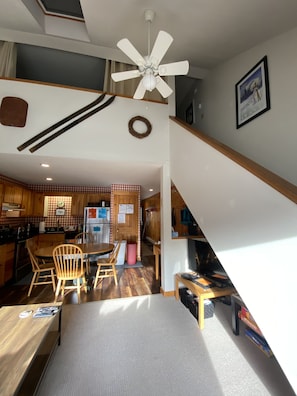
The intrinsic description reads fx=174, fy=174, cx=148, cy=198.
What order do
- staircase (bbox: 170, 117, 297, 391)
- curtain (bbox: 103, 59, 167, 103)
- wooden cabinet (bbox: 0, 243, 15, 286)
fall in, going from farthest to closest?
curtain (bbox: 103, 59, 167, 103) < wooden cabinet (bbox: 0, 243, 15, 286) < staircase (bbox: 170, 117, 297, 391)

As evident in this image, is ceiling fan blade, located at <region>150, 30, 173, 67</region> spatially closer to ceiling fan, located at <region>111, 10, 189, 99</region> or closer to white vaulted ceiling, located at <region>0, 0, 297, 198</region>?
ceiling fan, located at <region>111, 10, 189, 99</region>

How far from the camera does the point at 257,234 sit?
126cm

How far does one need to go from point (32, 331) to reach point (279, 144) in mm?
3279

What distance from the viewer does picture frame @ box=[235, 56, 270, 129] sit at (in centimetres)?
238

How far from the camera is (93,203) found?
5.56 meters

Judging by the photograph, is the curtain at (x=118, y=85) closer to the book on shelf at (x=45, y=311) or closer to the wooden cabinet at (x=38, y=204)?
the book on shelf at (x=45, y=311)

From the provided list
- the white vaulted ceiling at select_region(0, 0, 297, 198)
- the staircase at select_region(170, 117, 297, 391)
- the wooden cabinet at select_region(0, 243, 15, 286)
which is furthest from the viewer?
the wooden cabinet at select_region(0, 243, 15, 286)

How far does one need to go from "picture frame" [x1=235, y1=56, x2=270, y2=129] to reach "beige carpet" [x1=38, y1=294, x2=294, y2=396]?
293 cm

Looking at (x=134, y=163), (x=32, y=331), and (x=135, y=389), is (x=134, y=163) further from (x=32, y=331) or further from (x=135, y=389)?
(x=135, y=389)

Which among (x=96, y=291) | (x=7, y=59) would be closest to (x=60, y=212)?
(x=96, y=291)

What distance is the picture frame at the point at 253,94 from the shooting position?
238cm

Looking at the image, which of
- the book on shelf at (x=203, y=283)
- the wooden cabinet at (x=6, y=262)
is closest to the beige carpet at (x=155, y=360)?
the book on shelf at (x=203, y=283)

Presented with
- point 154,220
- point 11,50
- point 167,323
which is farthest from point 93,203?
point 167,323

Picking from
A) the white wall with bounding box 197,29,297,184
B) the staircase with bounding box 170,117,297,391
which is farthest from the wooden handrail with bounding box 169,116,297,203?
the white wall with bounding box 197,29,297,184
